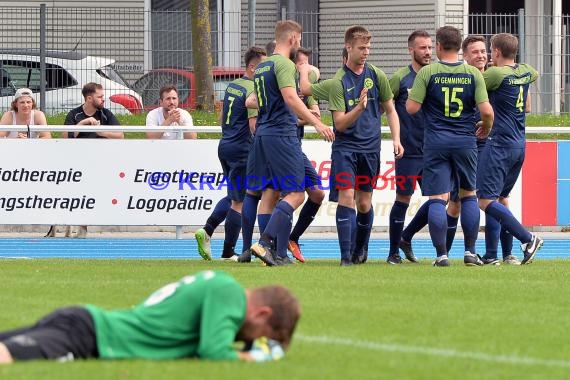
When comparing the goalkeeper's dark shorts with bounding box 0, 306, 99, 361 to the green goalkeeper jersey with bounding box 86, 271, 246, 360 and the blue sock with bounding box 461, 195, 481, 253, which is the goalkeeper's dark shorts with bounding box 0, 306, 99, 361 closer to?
the green goalkeeper jersey with bounding box 86, 271, 246, 360

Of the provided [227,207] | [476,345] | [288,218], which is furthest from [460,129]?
[476,345]

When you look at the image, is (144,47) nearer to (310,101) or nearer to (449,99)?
(310,101)

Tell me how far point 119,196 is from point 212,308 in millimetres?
13002

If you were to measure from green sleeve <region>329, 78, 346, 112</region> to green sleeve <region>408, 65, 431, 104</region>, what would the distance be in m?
0.71

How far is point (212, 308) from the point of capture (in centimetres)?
739

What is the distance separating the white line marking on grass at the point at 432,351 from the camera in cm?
805

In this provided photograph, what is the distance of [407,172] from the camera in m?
15.6

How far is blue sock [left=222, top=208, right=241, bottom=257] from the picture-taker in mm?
16141

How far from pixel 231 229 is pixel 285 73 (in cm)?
242

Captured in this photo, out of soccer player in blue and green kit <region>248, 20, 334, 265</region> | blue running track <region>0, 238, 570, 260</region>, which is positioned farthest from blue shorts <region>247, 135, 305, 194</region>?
blue running track <region>0, 238, 570, 260</region>

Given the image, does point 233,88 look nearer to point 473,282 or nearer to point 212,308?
point 473,282

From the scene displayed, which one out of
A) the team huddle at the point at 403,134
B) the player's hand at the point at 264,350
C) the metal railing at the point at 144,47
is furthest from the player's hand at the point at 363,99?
the metal railing at the point at 144,47

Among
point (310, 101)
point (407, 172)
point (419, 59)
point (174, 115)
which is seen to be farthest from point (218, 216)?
point (174, 115)

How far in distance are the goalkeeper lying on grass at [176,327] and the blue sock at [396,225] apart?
26.6 feet
